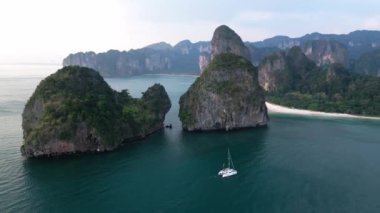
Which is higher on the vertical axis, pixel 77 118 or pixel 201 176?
pixel 77 118

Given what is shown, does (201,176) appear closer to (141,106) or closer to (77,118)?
(77,118)

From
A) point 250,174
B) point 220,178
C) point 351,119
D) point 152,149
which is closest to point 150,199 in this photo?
point 220,178

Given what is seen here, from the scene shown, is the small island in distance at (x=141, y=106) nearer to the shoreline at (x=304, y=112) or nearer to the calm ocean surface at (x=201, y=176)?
the shoreline at (x=304, y=112)

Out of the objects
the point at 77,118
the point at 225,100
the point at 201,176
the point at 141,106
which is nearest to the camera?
the point at 201,176

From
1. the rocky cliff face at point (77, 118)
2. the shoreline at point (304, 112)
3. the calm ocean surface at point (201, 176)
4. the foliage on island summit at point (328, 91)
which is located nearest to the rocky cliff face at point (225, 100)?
the calm ocean surface at point (201, 176)

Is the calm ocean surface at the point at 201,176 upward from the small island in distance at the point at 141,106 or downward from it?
downward

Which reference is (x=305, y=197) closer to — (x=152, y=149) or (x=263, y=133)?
(x=152, y=149)

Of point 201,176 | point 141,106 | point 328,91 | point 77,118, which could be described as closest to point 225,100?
point 141,106
